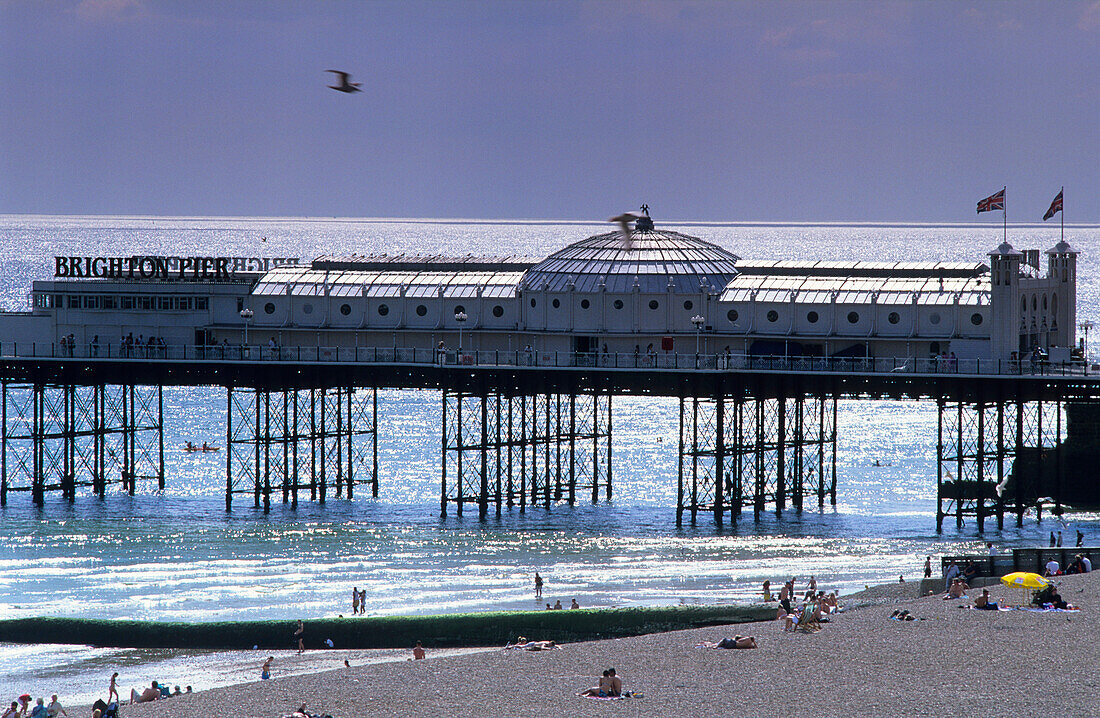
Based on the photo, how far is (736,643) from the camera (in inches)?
1989

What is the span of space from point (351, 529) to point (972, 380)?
27.5 metres

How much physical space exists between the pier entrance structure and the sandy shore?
2331 centimetres

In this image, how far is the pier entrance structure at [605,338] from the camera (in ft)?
250

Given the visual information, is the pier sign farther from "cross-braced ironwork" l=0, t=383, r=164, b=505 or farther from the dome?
the dome

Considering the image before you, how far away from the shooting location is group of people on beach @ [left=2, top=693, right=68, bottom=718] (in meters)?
46.9

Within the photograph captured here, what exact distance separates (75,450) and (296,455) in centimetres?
1243

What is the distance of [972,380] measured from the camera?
246 feet

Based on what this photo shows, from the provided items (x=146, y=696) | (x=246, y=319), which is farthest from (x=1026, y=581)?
(x=246, y=319)

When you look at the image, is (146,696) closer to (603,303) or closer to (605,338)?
(605,338)

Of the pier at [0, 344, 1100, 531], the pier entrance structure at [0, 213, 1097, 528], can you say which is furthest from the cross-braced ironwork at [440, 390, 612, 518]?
the pier entrance structure at [0, 213, 1097, 528]

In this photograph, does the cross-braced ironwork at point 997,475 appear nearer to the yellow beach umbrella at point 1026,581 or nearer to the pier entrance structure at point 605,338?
the pier entrance structure at point 605,338

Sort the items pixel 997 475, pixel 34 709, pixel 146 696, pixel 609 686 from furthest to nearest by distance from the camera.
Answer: pixel 997 475
pixel 146 696
pixel 34 709
pixel 609 686

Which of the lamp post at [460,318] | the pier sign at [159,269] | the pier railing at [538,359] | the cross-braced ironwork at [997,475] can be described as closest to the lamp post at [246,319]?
the pier railing at [538,359]

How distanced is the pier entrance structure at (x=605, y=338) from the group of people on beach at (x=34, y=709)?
30.2 metres
